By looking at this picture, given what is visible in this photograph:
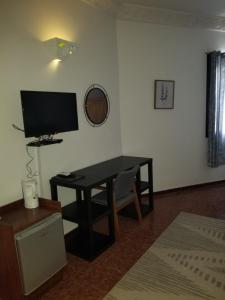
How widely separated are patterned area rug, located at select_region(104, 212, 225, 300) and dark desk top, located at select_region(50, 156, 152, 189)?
33.3 inches

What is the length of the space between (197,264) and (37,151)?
1.80 m

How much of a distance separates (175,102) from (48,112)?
2.29 m

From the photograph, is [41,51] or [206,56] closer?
[41,51]

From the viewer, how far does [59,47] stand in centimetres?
233

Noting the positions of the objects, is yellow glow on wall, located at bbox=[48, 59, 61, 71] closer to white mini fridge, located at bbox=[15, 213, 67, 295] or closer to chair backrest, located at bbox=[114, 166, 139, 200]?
chair backrest, located at bbox=[114, 166, 139, 200]

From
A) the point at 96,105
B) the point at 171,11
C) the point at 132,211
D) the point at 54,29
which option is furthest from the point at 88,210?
the point at 171,11

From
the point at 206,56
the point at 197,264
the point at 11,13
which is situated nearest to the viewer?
the point at 11,13

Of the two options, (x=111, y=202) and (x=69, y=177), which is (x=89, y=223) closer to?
(x=111, y=202)

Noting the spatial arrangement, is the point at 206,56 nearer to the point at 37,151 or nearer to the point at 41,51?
the point at 41,51

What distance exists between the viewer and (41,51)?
2.32 m

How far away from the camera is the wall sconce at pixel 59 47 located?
2309 mm

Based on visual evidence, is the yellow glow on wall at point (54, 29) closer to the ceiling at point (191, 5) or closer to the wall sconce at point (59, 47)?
the wall sconce at point (59, 47)

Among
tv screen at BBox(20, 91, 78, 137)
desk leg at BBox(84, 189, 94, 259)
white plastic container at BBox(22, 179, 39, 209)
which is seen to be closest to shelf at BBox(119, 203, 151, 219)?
desk leg at BBox(84, 189, 94, 259)

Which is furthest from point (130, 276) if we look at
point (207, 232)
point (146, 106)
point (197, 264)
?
point (146, 106)
